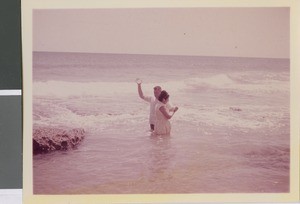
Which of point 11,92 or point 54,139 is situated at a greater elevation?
point 11,92

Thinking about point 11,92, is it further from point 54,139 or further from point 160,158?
point 160,158

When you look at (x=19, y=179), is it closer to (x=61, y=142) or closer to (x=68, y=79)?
(x=61, y=142)

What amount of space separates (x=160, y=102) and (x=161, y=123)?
6 cm

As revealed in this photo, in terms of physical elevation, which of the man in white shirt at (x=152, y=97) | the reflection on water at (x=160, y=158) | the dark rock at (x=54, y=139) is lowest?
the reflection on water at (x=160, y=158)

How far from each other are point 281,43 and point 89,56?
1.68 feet

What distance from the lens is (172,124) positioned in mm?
1289

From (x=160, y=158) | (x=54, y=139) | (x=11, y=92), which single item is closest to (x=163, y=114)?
(x=160, y=158)

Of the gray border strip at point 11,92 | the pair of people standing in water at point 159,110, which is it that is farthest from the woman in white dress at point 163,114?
the gray border strip at point 11,92

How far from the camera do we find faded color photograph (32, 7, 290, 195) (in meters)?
1.28

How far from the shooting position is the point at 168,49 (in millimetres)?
1290

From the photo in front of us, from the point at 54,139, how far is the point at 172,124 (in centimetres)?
31

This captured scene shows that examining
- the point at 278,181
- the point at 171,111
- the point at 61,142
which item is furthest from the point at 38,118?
the point at 278,181

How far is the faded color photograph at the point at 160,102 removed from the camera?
128 centimetres

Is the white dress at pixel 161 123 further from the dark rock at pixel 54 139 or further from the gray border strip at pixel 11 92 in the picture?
the gray border strip at pixel 11 92
